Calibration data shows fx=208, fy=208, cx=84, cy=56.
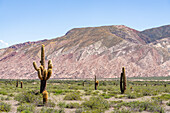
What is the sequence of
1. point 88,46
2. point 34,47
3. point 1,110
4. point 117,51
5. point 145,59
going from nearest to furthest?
point 1,110
point 145,59
point 117,51
point 88,46
point 34,47

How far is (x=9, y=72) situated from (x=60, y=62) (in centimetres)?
2720

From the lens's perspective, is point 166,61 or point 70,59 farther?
point 70,59

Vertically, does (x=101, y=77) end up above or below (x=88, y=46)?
below

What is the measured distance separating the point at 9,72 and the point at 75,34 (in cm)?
5328

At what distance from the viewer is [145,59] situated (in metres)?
102

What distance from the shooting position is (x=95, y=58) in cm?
10738

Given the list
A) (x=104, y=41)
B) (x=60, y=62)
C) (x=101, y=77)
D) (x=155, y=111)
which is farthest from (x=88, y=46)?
(x=155, y=111)

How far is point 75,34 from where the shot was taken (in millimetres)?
143750

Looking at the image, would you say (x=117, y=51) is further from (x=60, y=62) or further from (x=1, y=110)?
(x=1, y=110)

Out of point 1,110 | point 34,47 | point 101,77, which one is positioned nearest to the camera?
point 1,110

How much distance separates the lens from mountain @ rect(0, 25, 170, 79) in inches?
3873

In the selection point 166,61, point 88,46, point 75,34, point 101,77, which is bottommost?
point 101,77

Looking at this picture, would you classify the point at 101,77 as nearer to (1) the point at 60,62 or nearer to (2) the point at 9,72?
(1) the point at 60,62

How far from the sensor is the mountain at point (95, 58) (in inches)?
3873
